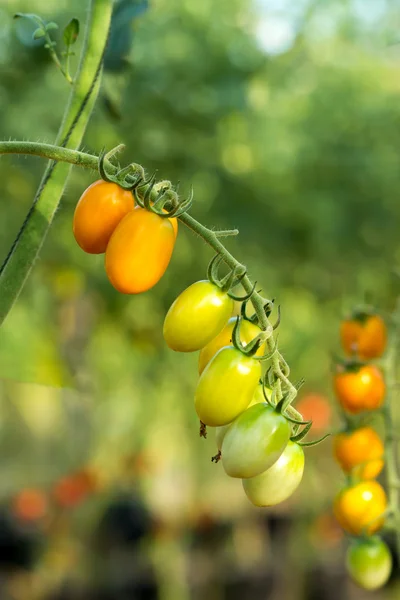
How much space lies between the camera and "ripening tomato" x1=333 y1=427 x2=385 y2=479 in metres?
0.93

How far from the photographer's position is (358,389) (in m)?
0.94

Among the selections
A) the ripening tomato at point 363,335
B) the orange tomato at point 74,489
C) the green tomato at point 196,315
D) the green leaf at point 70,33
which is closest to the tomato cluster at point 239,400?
the green tomato at point 196,315

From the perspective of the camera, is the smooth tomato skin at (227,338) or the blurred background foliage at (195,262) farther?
the blurred background foliage at (195,262)

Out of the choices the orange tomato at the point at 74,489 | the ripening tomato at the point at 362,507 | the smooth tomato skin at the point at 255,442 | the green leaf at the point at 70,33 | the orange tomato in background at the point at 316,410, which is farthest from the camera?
the orange tomato at the point at 74,489

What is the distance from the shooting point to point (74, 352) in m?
4.31

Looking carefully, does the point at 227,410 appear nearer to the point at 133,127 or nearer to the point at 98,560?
the point at 133,127

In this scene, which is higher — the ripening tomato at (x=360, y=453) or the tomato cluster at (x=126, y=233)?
the tomato cluster at (x=126, y=233)

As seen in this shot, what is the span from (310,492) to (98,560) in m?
1.18

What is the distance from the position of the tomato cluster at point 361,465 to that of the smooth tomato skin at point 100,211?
460 mm

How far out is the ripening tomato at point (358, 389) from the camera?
945mm

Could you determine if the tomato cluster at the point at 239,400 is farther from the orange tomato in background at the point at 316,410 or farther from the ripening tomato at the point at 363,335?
the orange tomato in background at the point at 316,410

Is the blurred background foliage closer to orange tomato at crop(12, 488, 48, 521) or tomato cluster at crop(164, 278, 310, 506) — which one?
orange tomato at crop(12, 488, 48, 521)

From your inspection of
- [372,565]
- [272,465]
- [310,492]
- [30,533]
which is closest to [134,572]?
[30,533]

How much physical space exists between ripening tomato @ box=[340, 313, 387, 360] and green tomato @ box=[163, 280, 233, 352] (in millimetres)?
466
